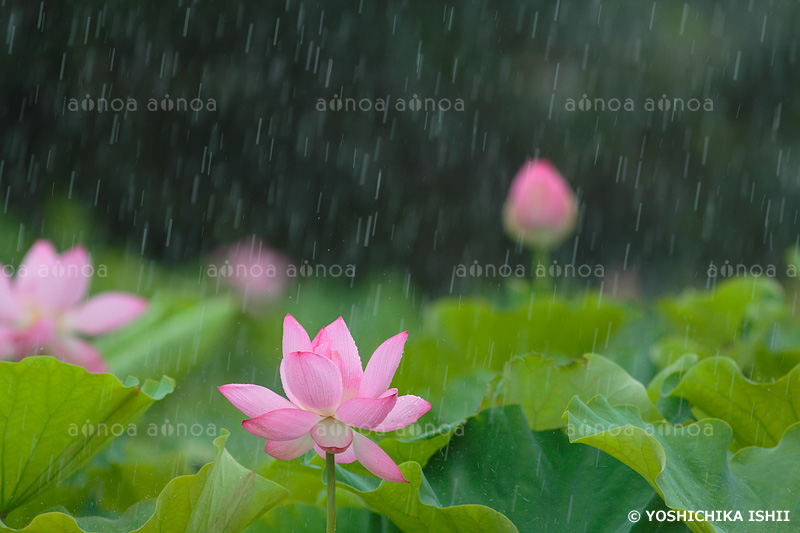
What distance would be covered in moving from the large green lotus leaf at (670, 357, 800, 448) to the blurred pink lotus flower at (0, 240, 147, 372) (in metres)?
0.54

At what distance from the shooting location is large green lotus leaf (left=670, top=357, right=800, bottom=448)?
1.81 ft

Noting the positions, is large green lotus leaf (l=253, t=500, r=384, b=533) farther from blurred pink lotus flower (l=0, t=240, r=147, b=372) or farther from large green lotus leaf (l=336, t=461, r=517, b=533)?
blurred pink lotus flower (l=0, t=240, r=147, b=372)

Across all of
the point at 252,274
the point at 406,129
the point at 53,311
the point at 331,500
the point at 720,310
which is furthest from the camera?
the point at 406,129

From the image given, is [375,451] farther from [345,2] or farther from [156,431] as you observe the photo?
[345,2]

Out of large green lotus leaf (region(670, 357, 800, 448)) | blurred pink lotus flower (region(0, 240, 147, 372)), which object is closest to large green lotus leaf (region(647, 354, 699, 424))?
→ large green lotus leaf (region(670, 357, 800, 448))

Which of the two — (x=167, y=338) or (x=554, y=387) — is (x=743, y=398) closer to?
(x=554, y=387)

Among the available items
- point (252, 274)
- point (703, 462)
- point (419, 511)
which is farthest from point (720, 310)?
point (252, 274)

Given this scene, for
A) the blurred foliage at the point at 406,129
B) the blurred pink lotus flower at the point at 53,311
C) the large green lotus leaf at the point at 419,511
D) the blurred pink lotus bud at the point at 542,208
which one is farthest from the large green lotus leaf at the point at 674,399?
the blurred foliage at the point at 406,129

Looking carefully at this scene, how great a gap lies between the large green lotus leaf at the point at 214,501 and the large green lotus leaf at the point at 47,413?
71 mm

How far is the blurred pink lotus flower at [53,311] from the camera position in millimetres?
732

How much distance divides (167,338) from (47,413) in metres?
0.44

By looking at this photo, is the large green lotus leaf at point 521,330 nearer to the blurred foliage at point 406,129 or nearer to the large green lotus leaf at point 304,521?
the large green lotus leaf at point 304,521

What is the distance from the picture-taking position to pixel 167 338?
36.6 inches

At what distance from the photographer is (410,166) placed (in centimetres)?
338
